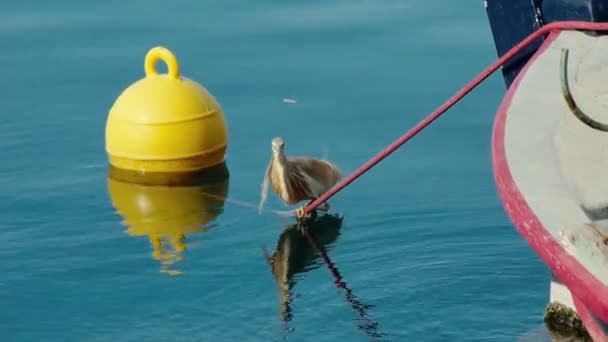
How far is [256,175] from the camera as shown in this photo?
8211 millimetres

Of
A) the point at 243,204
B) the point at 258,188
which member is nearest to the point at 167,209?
the point at 243,204

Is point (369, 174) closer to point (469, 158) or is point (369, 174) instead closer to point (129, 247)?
point (469, 158)

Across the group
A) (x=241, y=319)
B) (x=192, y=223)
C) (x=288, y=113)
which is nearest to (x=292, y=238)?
(x=192, y=223)

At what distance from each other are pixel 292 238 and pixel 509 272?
3.95ft

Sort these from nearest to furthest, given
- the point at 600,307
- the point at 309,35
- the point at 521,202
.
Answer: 1. the point at 600,307
2. the point at 521,202
3. the point at 309,35

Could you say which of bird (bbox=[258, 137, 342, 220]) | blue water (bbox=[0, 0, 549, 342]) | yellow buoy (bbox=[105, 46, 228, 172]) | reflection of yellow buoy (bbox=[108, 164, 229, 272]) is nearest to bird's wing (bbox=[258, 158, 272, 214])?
bird (bbox=[258, 137, 342, 220])

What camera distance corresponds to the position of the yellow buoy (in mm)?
8062

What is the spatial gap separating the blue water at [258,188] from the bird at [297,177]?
18 centimetres

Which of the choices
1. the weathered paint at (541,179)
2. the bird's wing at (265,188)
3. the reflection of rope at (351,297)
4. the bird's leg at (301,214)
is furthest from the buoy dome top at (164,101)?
the weathered paint at (541,179)

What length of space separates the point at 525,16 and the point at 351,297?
1.50 meters

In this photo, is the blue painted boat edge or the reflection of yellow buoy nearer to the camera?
the blue painted boat edge

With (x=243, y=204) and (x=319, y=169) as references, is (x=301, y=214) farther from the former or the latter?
(x=243, y=204)

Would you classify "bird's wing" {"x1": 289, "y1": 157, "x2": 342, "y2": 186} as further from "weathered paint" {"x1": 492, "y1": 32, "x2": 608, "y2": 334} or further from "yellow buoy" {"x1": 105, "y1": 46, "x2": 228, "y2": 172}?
"weathered paint" {"x1": 492, "y1": 32, "x2": 608, "y2": 334}

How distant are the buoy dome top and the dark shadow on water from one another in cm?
101
